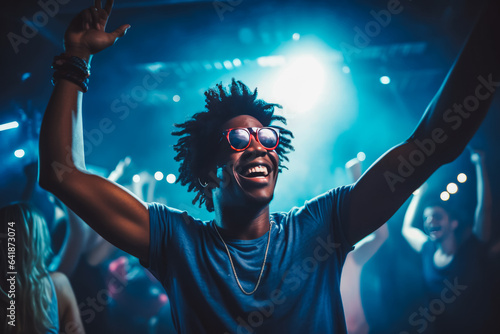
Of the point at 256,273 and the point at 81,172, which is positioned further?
the point at 256,273

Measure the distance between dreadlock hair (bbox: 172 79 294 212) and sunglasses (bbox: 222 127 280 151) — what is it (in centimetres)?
19

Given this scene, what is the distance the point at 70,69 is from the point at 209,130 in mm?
890

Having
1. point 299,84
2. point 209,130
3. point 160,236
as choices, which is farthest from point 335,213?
point 299,84

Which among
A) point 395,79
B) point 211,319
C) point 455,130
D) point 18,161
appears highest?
point 18,161

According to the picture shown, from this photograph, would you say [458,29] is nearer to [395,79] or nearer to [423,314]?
[395,79]

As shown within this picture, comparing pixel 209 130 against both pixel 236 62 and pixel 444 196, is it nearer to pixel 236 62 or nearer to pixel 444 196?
pixel 236 62

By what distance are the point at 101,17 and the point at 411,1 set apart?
12.0 ft

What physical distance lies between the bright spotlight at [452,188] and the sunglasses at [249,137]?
168 inches

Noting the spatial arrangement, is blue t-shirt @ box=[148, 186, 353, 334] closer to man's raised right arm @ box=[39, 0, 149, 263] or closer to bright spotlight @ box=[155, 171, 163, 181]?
man's raised right arm @ box=[39, 0, 149, 263]

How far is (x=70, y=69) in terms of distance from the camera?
124 centimetres

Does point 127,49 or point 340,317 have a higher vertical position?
point 127,49

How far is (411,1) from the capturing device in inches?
141

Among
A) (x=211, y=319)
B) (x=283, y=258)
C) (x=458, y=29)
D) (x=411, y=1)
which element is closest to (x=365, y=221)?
(x=283, y=258)

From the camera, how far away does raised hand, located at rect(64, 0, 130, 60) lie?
51.5 inches
